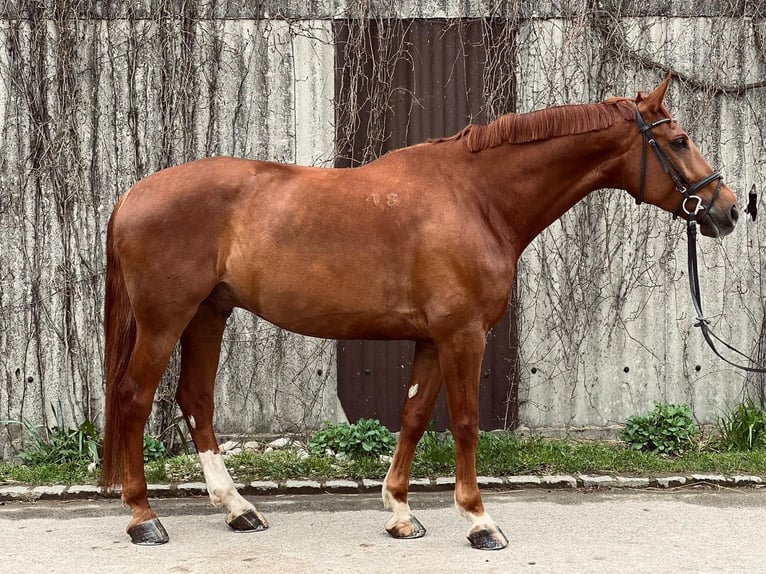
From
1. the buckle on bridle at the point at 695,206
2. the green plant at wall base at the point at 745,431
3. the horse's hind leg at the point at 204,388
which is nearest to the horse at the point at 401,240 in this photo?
the buckle on bridle at the point at 695,206

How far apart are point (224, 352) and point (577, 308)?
2706mm

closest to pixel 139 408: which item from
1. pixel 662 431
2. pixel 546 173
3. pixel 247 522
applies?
pixel 247 522

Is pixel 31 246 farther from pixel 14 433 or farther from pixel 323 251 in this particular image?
pixel 323 251

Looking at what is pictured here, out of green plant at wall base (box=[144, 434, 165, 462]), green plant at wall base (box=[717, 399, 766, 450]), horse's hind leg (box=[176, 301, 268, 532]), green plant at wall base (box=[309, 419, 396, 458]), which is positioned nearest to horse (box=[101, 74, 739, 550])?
horse's hind leg (box=[176, 301, 268, 532])

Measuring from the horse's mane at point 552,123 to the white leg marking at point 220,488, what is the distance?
220cm

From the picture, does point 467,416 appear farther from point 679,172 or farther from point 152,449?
point 152,449

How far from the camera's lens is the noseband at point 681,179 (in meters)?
4.40

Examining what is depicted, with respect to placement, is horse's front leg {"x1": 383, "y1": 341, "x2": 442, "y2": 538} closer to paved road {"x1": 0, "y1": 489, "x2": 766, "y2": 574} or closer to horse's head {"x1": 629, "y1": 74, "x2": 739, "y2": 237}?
paved road {"x1": 0, "y1": 489, "x2": 766, "y2": 574}

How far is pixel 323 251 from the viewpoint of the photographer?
14.8 ft

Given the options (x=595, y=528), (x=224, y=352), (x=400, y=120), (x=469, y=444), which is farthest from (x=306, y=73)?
(x=595, y=528)

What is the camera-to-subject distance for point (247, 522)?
470 cm

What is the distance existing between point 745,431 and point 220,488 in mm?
3847

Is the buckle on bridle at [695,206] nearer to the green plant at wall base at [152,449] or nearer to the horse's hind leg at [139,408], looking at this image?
the horse's hind leg at [139,408]

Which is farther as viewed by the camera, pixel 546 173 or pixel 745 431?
pixel 745 431
